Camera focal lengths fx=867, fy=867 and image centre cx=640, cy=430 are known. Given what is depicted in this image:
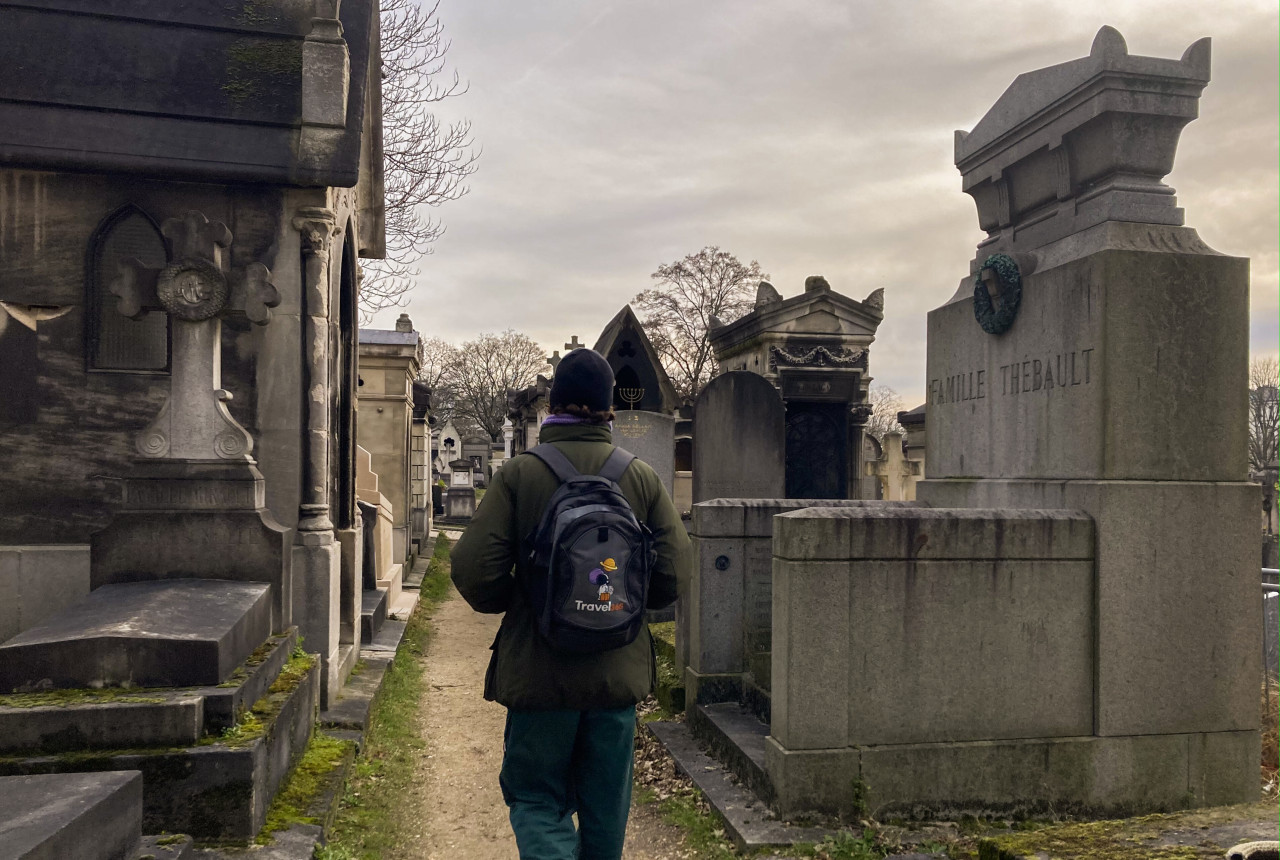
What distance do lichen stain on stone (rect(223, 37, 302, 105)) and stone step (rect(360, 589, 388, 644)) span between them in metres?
4.62

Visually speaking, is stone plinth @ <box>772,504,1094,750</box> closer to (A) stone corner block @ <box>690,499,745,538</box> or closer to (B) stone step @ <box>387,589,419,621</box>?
(A) stone corner block @ <box>690,499,745,538</box>

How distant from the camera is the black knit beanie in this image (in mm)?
3250

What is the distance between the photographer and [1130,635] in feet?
14.8

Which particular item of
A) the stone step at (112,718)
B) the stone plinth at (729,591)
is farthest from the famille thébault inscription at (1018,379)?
the stone step at (112,718)

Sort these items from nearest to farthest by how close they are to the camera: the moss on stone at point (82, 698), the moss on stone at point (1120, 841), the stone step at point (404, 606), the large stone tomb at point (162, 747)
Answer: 1. the moss on stone at point (1120, 841)
2. the large stone tomb at point (162, 747)
3. the moss on stone at point (82, 698)
4. the stone step at point (404, 606)

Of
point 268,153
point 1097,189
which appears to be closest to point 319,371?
point 268,153

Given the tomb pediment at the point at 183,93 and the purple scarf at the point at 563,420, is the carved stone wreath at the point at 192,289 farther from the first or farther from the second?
the purple scarf at the point at 563,420

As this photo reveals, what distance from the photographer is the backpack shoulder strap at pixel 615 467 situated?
3.18 m

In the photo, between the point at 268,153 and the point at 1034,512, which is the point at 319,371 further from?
the point at 1034,512

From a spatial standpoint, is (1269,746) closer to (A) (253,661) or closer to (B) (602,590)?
(B) (602,590)

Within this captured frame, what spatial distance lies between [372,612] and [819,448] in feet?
30.1

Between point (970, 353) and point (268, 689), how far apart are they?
15.4ft

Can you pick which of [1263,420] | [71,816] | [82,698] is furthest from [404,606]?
[1263,420]

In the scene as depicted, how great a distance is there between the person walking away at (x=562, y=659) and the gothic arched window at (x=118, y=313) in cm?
397
